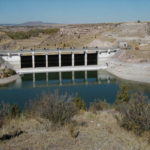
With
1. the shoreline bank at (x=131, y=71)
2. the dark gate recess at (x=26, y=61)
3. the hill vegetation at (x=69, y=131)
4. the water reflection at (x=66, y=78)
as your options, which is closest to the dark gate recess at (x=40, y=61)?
the dark gate recess at (x=26, y=61)

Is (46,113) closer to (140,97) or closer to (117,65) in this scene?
(140,97)

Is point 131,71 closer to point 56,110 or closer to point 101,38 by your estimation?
point 101,38

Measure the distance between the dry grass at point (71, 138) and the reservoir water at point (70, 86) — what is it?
18789mm

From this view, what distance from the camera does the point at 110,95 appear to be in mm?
33562

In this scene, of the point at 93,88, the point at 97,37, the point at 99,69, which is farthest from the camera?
the point at 97,37

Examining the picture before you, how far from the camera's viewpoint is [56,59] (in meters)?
57.4

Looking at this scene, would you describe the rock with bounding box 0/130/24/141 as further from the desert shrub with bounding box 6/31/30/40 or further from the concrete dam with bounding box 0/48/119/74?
the desert shrub with bounding box 6/31/30/40

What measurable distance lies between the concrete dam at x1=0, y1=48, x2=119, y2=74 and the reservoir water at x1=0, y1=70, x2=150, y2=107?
7.10ft

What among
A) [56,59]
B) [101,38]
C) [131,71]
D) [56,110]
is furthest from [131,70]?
[56,110]

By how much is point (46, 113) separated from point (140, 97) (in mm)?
3656

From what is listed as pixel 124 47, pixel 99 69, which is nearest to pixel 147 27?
pixel 124 47

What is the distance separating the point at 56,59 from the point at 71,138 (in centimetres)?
4926

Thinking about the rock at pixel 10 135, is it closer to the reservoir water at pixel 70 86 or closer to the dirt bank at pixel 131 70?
the reservoir water at pixel 70 86

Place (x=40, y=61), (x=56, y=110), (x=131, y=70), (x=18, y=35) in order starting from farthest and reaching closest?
(x=18, y=35), (x=40, y=61), (x=131, y=70), (x=56, y=110)
